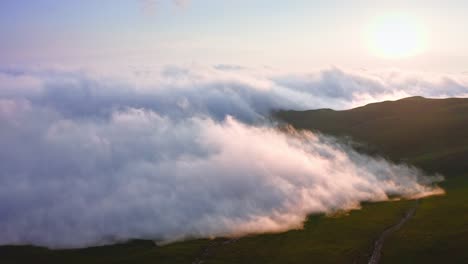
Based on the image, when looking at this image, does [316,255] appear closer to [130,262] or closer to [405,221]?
[405,221]

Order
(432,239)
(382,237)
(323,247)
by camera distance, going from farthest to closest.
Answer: (382,237) < (323,247) < (432,239)

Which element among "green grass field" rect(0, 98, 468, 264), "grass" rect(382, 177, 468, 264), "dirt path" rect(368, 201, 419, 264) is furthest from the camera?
"green grass field" rect(0, 98, 468, 264)

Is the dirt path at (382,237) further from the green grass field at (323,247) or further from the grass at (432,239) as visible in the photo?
the grass at (432,239)

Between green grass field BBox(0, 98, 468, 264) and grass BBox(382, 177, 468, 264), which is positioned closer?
grass BBox(382, 177, 468, 264)

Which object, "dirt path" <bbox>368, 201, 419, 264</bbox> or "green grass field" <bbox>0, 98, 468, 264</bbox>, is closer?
"dirt path" <bbox>368, 201, 419, 264</bbox>

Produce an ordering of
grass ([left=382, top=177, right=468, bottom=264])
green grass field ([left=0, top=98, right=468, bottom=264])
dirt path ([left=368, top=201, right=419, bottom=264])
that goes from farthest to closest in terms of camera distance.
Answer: green grass field ([left=0, top=98, right=468, bottom=264]), dirt path ([left=368, top=201, right=419, bottom=264]), grass ([left=382, top=177, right=468, bottom=264])

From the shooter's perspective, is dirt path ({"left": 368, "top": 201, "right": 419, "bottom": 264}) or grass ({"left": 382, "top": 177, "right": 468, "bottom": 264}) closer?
grass ({"left": 382, "top": 177, "right": 468, "bottom": 264})

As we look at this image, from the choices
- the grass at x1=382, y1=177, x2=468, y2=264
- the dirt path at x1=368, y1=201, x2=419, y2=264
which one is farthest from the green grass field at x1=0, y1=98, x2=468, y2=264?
the dirt path at x1=368, y1=201, x2=419, y2=264

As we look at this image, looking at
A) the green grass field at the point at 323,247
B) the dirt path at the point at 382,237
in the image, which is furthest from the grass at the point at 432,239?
the dirt path at the point at 382,237

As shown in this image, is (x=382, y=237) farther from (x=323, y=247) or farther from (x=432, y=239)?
(x=323, y=247)

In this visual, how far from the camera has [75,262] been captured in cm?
17462

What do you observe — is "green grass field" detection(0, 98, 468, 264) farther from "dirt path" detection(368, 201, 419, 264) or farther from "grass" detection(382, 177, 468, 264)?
"dirt path" detection(368, 201, 419, 264)

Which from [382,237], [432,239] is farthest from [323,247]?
[432,239]

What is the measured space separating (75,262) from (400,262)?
118 meters
